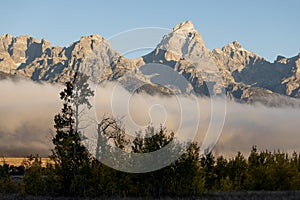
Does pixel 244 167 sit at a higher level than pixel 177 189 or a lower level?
higher

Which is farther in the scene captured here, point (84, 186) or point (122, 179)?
point (122, 179)

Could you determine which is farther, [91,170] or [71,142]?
[91,170]

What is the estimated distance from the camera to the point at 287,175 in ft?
283

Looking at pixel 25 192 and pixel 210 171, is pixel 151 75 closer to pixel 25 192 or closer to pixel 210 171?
pixel 25 192

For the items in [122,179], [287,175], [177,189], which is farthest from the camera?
[287,175]

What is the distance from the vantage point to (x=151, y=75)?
48.8 metres

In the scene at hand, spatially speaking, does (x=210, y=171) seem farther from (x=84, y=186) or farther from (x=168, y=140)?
(x=84, y=186)

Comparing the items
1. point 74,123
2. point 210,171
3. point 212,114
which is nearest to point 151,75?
point 212,114

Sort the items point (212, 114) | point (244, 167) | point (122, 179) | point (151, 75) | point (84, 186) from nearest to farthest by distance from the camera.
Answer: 1. point (212, 114)
2. point (151, 75)
3. point (84, 186)
4. point (122, 179)
5. point (244, 167)

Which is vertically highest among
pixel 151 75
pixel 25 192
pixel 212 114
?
pixel 151 75

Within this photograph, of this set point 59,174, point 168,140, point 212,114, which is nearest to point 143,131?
point 168,140

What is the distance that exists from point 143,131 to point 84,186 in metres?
11.7

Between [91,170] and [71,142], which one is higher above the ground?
[71,142]

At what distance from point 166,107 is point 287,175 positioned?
44134mm
